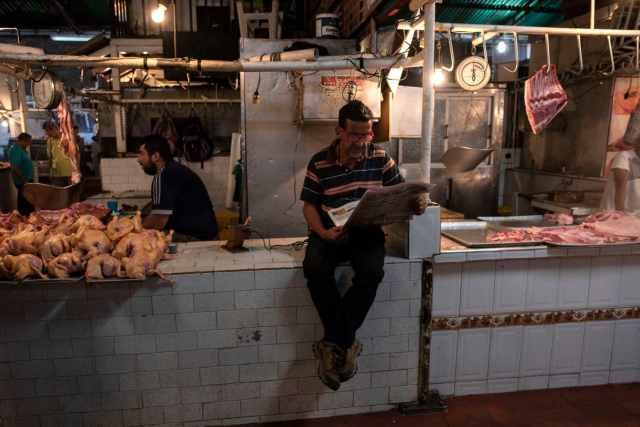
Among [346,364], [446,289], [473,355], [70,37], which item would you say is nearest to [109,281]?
[346,364]

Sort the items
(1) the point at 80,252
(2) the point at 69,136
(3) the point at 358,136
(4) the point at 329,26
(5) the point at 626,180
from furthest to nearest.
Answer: (4) the point at 329,26 < (2) the point at 69,136 < (5) the point at 626,180 < (1) the point at 80,252 < (3) the point at 358,136

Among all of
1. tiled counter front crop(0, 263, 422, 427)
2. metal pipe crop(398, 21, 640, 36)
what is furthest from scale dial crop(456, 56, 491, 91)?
tiled counter front crop(0, 263, 422, 427)

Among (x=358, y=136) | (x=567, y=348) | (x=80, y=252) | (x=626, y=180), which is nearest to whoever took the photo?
(x=358, y=136)

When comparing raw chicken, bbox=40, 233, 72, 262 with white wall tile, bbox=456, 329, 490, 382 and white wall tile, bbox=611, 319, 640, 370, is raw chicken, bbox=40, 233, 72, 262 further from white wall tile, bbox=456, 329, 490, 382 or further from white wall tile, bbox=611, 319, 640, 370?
white wall tile, bbox=611, 319, 640, 370

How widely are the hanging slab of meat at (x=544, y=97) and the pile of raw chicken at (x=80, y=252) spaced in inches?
137

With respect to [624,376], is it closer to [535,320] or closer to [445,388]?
[535,320]

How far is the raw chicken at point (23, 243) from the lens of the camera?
3049 millimetres

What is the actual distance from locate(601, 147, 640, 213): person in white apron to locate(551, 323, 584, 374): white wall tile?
1394mm

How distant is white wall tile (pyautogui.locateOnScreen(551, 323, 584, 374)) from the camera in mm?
3697

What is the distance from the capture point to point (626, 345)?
3.80m

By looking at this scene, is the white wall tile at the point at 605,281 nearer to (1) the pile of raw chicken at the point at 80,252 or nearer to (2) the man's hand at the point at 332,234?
(2) the man's hand at the point at 332,234

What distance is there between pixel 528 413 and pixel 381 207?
2057 mm

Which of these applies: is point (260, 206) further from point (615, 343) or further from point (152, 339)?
point (615, 343)

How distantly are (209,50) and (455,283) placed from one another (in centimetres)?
648
